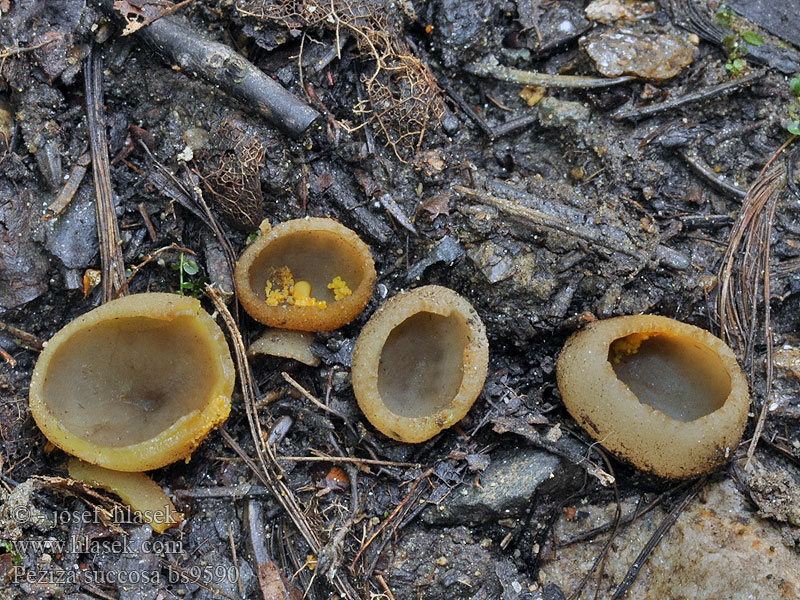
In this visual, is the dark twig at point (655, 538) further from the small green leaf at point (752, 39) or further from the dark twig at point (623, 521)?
the small green leaf at point (752, 39)

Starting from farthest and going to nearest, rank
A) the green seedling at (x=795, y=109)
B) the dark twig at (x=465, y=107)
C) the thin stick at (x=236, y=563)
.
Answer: the dark twig at (x=465, y=107) → the green seedling at (x=795, y=109) → the thin stick at (x=236, y=563)

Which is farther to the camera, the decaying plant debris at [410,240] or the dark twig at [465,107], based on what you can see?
the dark twig at [465,107]

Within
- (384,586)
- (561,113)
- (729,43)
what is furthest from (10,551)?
(729,43)

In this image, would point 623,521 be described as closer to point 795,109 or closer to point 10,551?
point 795,109

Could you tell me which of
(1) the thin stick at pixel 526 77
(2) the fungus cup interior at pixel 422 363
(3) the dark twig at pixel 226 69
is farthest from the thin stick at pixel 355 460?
(1) the thin stick at pixel 526 77

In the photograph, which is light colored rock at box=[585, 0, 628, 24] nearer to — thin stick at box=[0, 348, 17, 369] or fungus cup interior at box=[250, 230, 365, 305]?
fungus cup interior at box=[250, 230, 365, 305]

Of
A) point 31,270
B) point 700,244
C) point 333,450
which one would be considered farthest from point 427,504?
point 31,270
